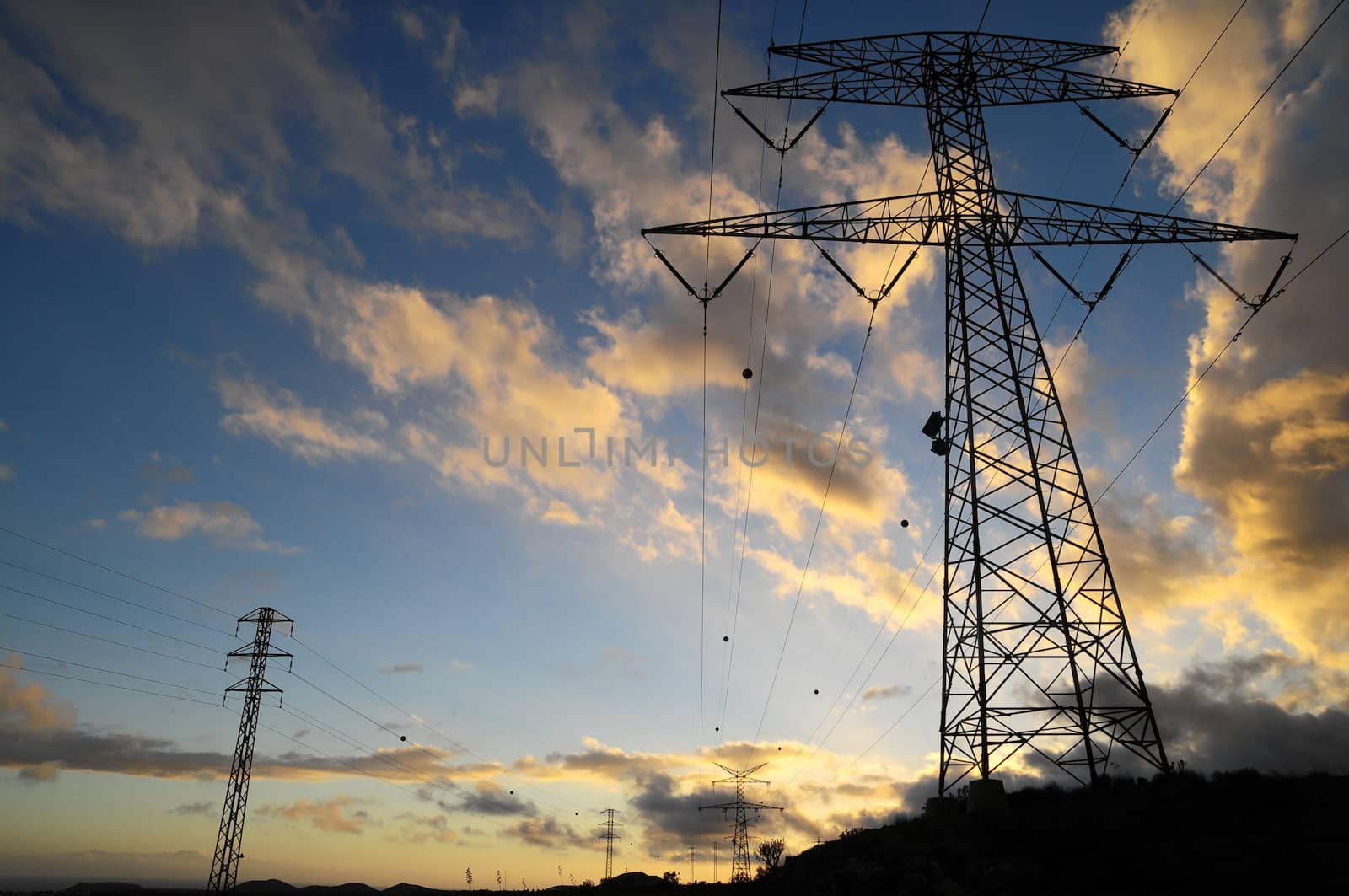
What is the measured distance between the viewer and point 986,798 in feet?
75.9

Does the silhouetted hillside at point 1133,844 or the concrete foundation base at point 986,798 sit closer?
the silhouetted hillside at point 1133,844

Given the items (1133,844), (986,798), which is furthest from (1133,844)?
(986,798)

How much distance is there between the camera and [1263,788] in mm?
22062

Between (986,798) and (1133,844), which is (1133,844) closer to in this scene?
(1133,844)

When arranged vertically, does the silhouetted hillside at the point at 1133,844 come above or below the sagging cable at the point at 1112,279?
below

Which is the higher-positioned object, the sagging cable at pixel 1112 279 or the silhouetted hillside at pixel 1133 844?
the sagging cable at pixel 1112 279

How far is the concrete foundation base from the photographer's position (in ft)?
75.0

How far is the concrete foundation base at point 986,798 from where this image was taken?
22859 millimetres

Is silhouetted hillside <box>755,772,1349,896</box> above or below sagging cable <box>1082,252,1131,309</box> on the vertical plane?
below

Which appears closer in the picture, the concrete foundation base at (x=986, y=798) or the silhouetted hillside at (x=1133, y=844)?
the silhouetted hillside at (x=1133, y=844)

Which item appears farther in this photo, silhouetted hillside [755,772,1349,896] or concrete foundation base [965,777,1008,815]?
concrete foundation base [965,777,1008,815]

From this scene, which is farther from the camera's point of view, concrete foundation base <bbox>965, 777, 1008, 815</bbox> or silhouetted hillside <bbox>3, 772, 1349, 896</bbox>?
concrete foundation base <bbox>965, 777, 1008, 815</bbox>

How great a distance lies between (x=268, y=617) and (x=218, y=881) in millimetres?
15556

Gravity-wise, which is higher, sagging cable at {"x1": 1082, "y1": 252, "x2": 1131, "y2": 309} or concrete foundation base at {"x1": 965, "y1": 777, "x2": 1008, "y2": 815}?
sagging cable at {"x1": 1082, "y1": 252, "x2": 1131, "y2": 309}
